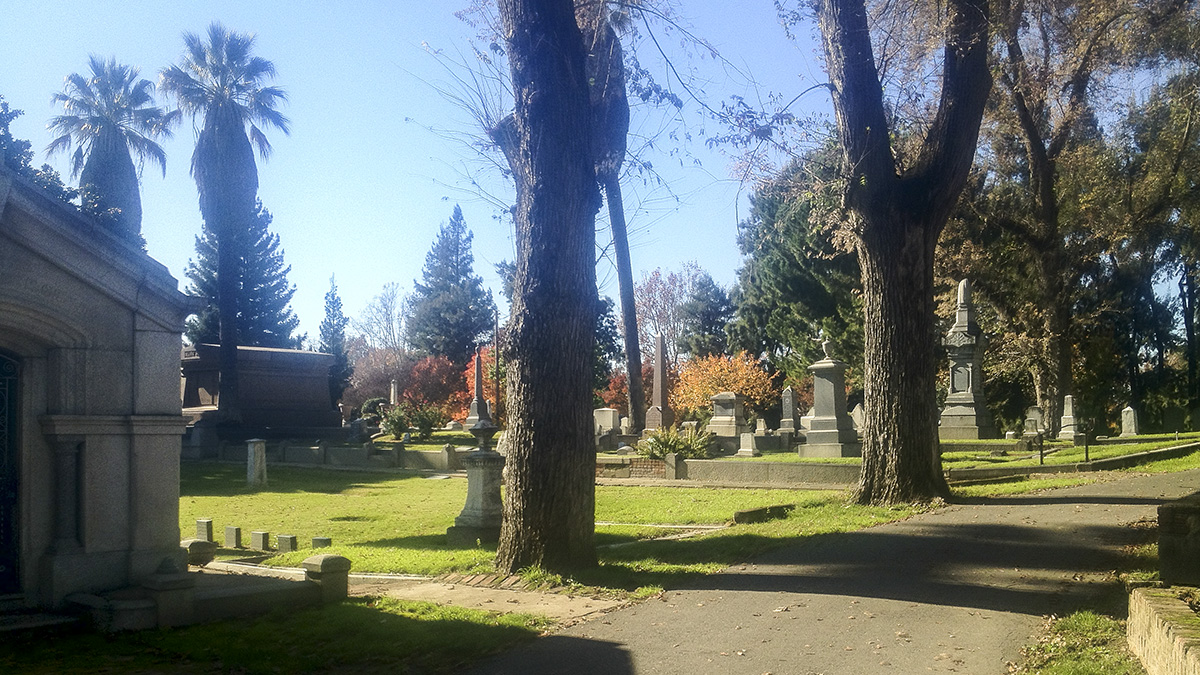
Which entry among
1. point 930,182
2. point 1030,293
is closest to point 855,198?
point 930,182

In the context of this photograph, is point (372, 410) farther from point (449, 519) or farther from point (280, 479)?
point (449, 519)

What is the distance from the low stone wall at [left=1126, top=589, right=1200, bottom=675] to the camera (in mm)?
4398

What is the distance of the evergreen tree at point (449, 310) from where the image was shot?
2443 inches

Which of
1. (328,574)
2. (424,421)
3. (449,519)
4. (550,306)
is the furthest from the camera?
(424,421)

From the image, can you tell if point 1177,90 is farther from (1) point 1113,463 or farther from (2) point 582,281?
(2) point 582,281

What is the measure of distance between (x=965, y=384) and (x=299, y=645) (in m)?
25.5

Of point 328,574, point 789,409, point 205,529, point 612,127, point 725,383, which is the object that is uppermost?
point 612,127

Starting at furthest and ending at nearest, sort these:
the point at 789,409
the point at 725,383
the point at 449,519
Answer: the point at 725,383 → the point at 789,409 → the point at 449,519

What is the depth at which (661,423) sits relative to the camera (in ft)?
110

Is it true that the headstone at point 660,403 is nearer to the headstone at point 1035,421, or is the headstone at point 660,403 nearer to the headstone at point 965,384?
the headstone at point 965,384

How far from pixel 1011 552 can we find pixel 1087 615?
2654 millimetres

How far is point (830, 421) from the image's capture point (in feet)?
74.8

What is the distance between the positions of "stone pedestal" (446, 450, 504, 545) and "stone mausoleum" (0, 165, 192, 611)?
3902 millimetres

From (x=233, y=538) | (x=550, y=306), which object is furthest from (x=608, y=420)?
(x=550, y=306)
